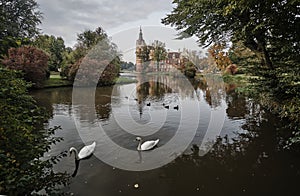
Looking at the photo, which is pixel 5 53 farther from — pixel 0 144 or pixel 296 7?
pixel 296 7

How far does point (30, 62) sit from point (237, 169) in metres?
19.7

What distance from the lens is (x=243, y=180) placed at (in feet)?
12.7

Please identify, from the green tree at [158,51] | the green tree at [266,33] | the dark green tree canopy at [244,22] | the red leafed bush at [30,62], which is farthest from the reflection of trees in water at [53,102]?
the green tree at [158,51]

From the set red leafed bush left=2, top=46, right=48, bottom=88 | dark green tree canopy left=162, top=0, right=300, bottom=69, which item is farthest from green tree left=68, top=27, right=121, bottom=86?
dark green tree canopy left=162, top=0, right=300, bottom=69

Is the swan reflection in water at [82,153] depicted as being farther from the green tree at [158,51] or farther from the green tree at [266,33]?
the green tree at [158,51]

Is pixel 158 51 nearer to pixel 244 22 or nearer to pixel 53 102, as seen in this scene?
pixel 53 102

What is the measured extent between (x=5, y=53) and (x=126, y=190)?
295cm

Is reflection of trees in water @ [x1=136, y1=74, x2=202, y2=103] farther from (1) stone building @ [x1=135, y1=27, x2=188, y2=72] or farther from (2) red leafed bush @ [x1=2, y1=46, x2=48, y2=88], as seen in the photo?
(1) stone building @ [x1=135, y1=27, x2=188, y2=72]

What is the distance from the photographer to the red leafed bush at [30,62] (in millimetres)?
17245

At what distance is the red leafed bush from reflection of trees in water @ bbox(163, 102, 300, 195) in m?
17.8

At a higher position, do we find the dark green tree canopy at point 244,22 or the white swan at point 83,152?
the dark green tree canopy at point 244,22

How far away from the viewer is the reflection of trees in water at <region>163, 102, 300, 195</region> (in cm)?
362

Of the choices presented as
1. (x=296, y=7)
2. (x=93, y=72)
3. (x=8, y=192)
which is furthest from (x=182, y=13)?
(x=93, y=72)

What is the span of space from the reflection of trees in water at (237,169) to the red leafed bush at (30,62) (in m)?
17.8
